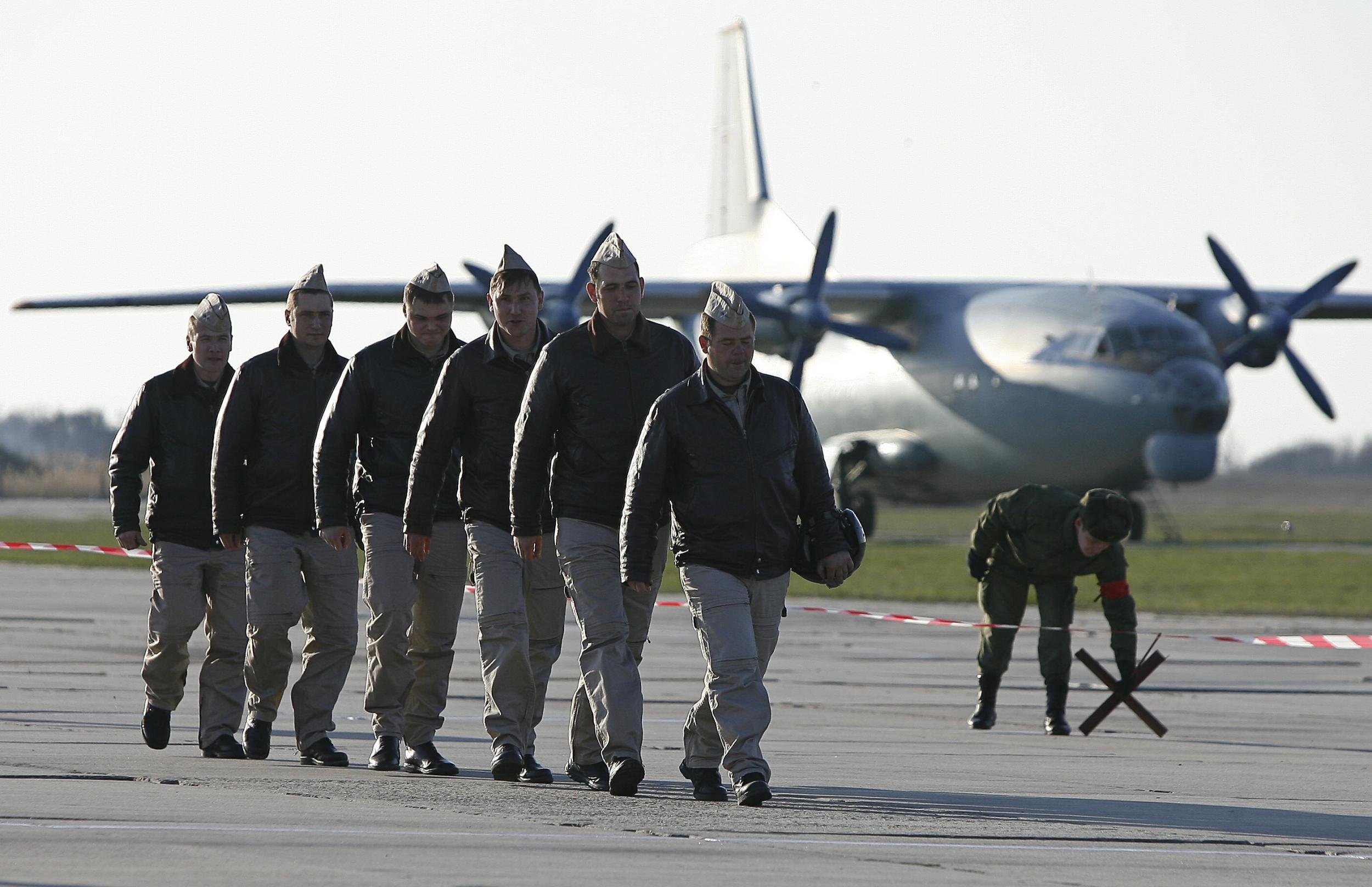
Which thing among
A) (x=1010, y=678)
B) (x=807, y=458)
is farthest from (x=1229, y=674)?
(x=807, y=458)

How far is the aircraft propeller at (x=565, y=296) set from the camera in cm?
3288

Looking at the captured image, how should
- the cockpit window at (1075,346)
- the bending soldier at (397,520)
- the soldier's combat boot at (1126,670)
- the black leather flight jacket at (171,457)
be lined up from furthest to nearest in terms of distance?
the cockpit window at (1075,346), the soldier's combat boot at (1126,670), the black leather flight jacket at (171,457), the bending soldier at (397,520)

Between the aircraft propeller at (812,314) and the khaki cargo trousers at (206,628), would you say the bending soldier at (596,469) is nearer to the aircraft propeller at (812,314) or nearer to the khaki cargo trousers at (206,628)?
the khaki cargo trousers at (206,628)

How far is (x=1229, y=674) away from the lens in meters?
13.7

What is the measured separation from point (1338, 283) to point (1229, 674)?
2337 cm

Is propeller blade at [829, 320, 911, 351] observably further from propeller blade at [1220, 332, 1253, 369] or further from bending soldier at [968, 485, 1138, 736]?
bending soldier at [968, 485, 1138, 736]

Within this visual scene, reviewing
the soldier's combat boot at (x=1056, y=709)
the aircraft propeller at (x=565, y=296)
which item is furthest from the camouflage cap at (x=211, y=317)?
the aircraft propeller at (x=565, y=296)

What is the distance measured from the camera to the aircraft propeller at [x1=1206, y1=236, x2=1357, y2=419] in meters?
34.2

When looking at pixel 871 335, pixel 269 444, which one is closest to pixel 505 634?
pixel 269 444

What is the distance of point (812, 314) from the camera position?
33.3m

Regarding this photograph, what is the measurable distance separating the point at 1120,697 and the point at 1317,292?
88.9 feet

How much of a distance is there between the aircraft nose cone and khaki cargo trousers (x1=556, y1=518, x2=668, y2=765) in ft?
80.3

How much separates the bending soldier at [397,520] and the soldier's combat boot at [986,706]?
3386 millimetres

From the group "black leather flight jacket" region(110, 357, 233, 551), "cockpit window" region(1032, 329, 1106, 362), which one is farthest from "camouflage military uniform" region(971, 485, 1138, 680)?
"cockpit window" region(1032, 329, 1106, 362)
